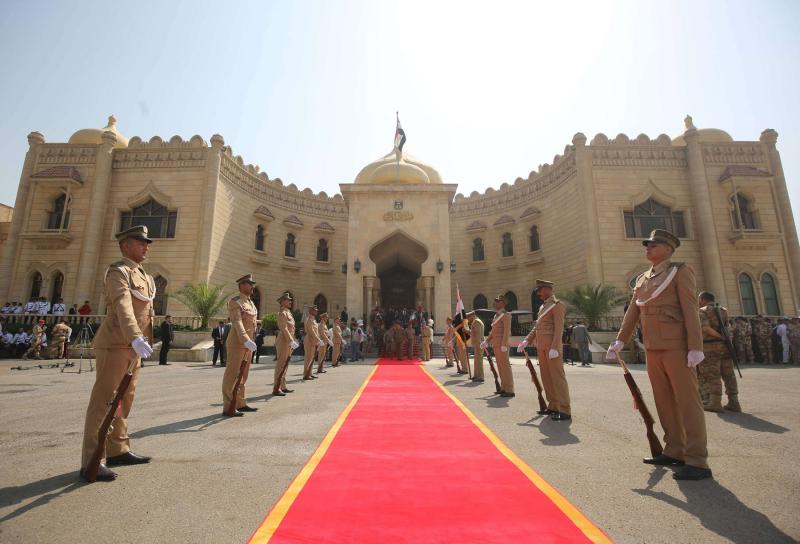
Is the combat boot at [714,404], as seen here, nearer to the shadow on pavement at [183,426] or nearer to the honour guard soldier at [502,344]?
the honour guard soldier at [502,344]

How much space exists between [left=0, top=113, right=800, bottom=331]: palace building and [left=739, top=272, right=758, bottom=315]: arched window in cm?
5

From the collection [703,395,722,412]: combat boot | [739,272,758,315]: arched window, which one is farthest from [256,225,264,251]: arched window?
[739,272,758,315]: arched window

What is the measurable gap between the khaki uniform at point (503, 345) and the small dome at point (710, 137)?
824 inches

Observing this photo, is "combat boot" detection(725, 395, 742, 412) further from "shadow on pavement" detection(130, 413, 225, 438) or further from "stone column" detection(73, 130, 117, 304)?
"stone column" detection(73, 130, 117, 304)

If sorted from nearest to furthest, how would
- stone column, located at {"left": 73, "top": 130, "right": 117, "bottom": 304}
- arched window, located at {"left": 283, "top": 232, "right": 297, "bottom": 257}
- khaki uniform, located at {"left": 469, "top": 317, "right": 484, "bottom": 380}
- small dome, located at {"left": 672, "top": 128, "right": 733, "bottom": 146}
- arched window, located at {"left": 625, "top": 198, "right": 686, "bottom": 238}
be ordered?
khaki uniform, located at {"left": 469, "top": 317, "right": 484, "bottom": 380} → stone column, located at {"left": 73, "top": 130, "right": 117, "bottom": 304} → arched window, located at {"left": 625, "top": 198, "right": 686, "bottom": 238} → small dome, located at {"left": 672, "top": 128, "right": 733, "bottom": 146} → arched window, located at {"left": 283, "top": 232, "right": 297, "bottom": 257}

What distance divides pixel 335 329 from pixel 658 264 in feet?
37.8

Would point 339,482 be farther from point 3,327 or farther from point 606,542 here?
point 3,327

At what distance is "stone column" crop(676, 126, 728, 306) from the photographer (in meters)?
18.9

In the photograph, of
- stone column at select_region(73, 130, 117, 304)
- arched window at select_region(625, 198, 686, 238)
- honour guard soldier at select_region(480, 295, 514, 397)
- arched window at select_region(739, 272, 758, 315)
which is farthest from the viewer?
arched window at select_region(625, 198, 686, 238)

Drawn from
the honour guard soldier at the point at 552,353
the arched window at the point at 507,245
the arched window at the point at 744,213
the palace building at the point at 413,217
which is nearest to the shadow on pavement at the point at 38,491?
the honour guard soldier at the point at 552,353

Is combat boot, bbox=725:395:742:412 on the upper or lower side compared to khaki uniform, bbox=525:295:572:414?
lower

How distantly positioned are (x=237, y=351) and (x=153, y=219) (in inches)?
746

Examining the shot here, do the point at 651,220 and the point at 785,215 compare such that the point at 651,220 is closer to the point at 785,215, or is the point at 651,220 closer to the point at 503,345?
the point at 785,215

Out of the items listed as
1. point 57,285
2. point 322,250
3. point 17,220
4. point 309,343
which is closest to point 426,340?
point 309,343
